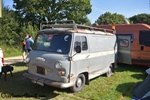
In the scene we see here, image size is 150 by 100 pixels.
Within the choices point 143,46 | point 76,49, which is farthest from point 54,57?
point 143,46

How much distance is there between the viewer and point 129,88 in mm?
7316

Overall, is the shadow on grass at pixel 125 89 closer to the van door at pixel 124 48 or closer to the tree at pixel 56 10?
the van door at pixel 124 48

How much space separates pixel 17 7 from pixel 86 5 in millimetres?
13065

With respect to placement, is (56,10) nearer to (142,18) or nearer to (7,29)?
(7,29)

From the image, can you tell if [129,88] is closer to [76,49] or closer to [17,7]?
[76,49]

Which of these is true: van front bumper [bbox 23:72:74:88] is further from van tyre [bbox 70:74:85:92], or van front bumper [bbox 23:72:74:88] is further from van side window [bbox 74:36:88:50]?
van side window [bbox 74:36:88:50]

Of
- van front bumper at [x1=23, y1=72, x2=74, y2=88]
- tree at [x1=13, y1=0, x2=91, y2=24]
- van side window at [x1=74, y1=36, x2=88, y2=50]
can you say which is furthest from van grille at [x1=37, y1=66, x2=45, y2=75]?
tree at [x1=13, y1=0, x2=91, y2=24]

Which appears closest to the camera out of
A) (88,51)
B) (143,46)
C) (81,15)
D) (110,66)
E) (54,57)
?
(54,57)

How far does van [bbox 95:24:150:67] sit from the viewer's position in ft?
32.3

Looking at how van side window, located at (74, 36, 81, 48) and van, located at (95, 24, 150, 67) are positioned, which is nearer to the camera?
van side window, located at (74, 36, 81, 48)

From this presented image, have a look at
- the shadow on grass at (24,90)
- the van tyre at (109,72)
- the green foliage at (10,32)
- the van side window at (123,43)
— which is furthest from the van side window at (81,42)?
the green foliage at (10,32)

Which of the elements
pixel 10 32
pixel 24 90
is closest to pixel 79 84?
pixel 24 90

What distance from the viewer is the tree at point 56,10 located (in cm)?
3331

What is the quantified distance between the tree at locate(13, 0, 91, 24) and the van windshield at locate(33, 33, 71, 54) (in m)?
26.9
